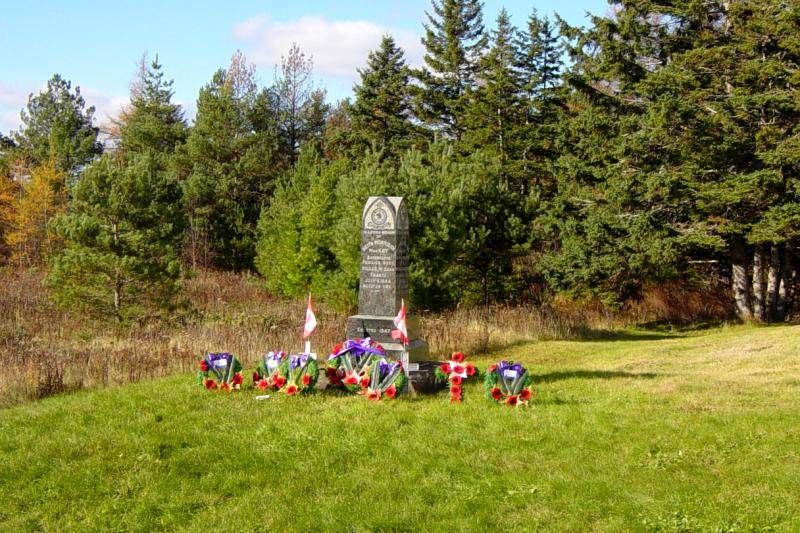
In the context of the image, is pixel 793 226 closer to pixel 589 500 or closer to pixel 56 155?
pixel 589 500

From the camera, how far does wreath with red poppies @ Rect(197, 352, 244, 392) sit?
29.7 feet

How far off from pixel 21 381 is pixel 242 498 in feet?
18.2

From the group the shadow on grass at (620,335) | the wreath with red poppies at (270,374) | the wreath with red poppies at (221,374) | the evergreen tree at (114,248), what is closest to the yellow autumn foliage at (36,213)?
the evergreen tree at (114,248)

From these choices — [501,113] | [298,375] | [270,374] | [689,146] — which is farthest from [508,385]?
[501,113]

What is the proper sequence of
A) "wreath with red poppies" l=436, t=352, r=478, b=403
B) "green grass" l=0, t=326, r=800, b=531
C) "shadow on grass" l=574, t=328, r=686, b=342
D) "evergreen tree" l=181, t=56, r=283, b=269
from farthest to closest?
"evergreen tree" l=181, t=56, r=283, b=269 < "shadow on grass" l=574, t=328, r=686, b=342 < "wreath with red poppies" l=436, t=352, r=478, b=403 < "green grass" l=0, t=326, r=800, b=531

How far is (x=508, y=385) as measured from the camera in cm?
830

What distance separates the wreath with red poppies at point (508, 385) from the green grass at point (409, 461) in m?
0.23

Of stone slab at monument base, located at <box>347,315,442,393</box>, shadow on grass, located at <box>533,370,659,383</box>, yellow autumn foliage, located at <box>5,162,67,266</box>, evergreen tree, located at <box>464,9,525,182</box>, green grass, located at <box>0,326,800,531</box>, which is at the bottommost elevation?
green grass, located at <box>0,326,800,531</box>

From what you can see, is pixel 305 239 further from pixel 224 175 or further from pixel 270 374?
pixel 270 374

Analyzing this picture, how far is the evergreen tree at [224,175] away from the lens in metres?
32.8

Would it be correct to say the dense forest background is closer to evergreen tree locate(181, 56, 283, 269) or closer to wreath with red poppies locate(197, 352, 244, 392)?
evergreen tree locate(181, 56, 283, 269)

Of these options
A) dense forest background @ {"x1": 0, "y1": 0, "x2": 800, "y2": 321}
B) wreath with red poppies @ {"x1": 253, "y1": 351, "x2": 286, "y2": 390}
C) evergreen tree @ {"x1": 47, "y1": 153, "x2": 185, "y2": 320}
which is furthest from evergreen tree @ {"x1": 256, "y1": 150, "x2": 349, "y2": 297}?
wreath with red poppies @ {"x1": 253, "y1": 351, "x2": 286, "y2": 390}

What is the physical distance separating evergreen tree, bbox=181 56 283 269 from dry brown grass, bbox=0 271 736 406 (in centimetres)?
792

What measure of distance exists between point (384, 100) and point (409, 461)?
2927 cm
